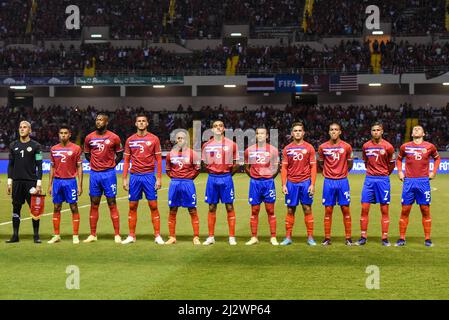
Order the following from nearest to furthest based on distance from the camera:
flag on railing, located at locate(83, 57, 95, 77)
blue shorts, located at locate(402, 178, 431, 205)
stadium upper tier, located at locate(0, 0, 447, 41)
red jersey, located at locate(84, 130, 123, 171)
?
1. blue shorts, located at locate(402, 178, 431, 205)
2. red jersey, located at locate(84, 130, 123, 171)
3. flag on railing, located at locate(83, 57, 95, 77)
4. stadium upper tier, located at locate(0, 0, 447, 41)

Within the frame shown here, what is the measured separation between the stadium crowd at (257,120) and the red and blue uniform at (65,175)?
30.0 m

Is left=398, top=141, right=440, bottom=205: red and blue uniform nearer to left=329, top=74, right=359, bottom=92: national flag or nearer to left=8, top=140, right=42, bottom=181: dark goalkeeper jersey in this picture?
left=8, top=140, right=42, bottom=181: dark goalkeeper jersey

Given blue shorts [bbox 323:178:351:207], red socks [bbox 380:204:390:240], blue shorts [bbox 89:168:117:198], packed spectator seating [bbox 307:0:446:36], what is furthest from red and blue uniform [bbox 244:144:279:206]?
packed spectator seating [bbox 307:0:446:36]

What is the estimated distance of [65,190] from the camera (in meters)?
12.4

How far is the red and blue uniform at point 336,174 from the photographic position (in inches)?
477

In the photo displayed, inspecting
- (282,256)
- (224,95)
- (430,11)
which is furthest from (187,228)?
(430,11)

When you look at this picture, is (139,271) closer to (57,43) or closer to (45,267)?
(45,267)

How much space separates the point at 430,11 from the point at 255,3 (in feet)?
44.2

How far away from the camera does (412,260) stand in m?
10.5

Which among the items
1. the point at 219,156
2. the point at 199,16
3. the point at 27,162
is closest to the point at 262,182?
the point at 219,156

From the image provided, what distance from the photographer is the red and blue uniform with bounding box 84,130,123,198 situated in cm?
1243

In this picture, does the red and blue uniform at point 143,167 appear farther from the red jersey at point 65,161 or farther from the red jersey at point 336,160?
the red jersey at point 336,160

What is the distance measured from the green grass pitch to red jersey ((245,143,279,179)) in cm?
126

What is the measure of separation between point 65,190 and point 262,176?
3556mm
